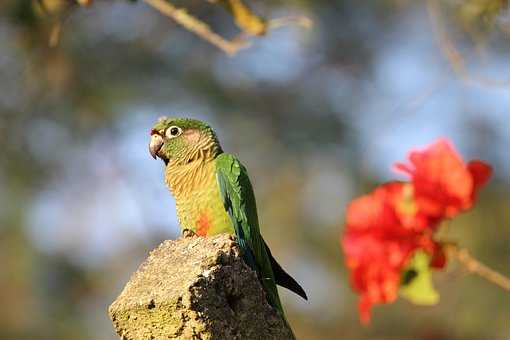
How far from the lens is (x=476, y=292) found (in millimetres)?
11406

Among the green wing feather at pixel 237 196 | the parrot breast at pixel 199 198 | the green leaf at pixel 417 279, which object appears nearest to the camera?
the green leaf at pixel 417 279

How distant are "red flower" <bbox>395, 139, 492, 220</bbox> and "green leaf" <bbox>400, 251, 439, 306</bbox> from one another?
12 cm

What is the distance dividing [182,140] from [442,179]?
3.31ft

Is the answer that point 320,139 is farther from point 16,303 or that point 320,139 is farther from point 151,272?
point 151,272

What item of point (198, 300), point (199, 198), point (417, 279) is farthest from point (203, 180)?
point (198, 300)

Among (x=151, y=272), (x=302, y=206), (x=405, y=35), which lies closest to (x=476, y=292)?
(x=302, y=206)

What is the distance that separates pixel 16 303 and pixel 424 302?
9.30 m

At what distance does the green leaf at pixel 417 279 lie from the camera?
9.94 ft

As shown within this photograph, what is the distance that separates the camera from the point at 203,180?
3.59m

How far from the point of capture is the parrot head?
3623mm

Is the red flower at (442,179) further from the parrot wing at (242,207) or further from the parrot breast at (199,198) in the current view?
the parrot breast at (199,198)

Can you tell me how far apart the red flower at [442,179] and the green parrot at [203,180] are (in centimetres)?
55

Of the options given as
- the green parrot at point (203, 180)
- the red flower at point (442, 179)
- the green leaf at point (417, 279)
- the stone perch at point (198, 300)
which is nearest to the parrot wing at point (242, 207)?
the green parrot at point (203, 180)

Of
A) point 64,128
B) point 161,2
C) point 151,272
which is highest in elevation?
A: point 64,128
